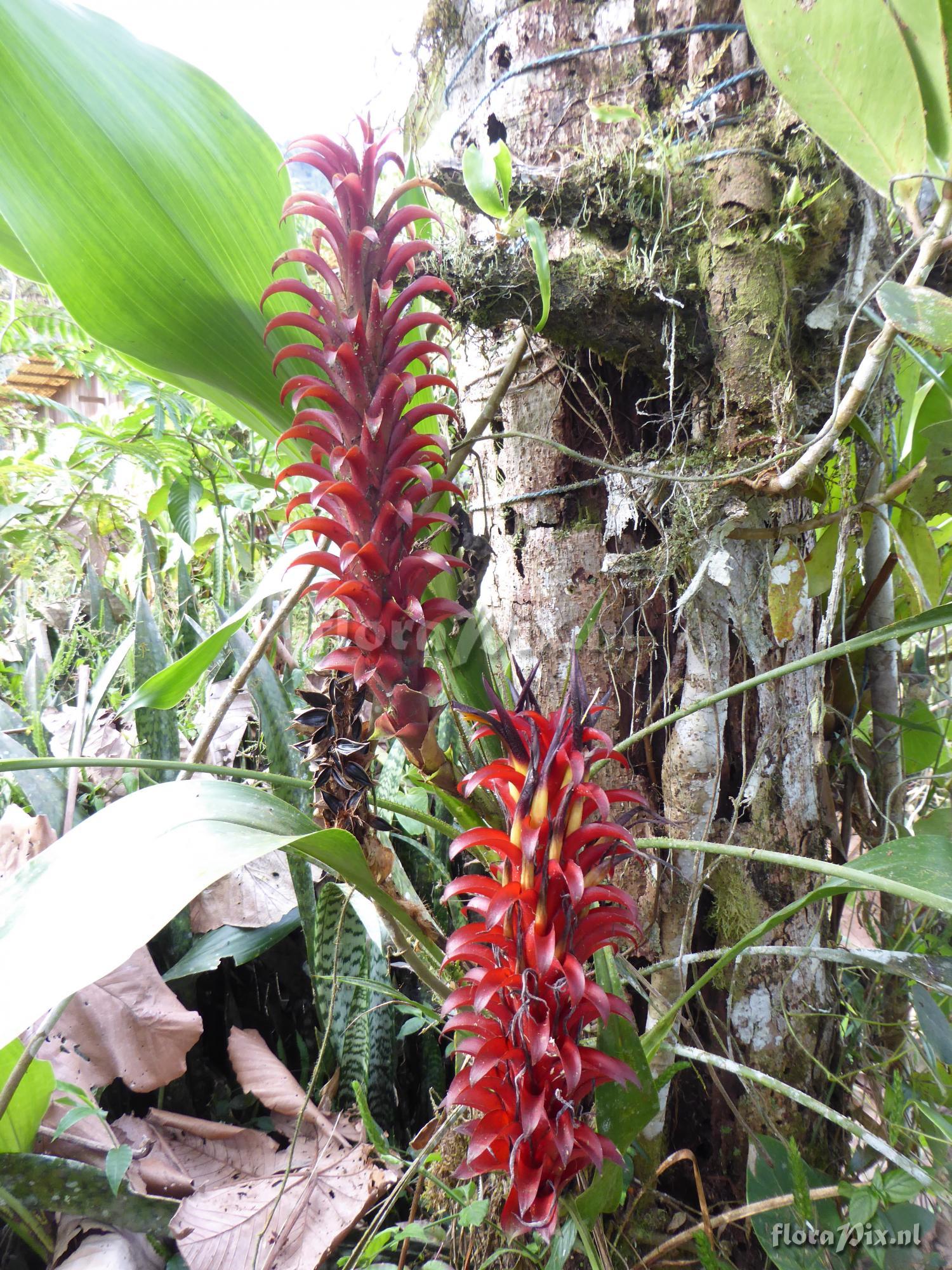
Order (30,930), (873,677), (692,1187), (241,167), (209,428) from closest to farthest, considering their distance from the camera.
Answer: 1. (30,930)
2. (241,167)
3. (692,1187)
4. (873,677)
5. (209,428)

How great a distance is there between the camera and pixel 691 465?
767 millimetres

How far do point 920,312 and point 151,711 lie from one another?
3.31 feet

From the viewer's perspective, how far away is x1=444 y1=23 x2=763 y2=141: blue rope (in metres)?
0.80

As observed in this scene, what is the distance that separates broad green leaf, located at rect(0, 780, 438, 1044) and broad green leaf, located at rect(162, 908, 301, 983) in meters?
0.46

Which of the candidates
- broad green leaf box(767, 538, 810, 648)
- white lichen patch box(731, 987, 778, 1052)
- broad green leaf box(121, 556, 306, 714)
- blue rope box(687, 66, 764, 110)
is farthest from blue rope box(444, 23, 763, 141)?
white lichen patch box(731, 987, 778, 1052)

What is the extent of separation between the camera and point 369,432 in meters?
0.55

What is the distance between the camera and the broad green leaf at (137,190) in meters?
0.56

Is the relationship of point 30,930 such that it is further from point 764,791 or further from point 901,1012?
point 901,1012

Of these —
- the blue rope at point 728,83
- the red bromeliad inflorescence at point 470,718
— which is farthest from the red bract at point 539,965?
the blue rope at point 728,83

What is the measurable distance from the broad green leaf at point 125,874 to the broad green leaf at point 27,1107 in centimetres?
37

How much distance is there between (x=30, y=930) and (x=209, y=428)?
5.07 ft

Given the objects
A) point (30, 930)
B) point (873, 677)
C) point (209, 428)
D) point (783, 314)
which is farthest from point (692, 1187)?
point (209, 428)

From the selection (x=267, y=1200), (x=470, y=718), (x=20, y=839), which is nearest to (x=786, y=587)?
(x=470, y=718)

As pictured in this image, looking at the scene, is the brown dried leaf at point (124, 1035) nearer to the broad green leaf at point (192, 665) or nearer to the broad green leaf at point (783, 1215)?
the broad green leaf at point (192, 665)
